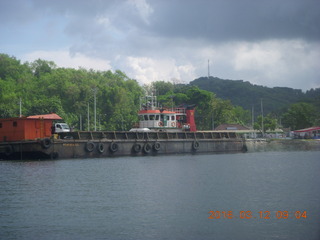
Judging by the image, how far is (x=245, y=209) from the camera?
1898 centimetres

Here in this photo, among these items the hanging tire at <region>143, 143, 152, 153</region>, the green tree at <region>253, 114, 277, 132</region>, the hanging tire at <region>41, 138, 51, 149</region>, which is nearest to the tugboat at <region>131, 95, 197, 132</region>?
the hanging tire at <region>143, 143, 152, 153</region>

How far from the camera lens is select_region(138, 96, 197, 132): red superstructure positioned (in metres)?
50.2

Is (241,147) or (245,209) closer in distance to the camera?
(245,209)

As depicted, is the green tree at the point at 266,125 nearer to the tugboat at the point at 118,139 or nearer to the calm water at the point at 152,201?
the tugboat at the point at 118,139

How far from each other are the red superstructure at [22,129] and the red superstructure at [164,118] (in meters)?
13.2

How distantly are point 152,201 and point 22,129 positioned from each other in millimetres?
21557

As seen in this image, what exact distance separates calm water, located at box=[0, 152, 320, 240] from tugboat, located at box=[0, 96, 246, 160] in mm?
4345

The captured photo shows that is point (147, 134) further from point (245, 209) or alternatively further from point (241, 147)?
point (245, 209)

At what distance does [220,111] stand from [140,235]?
7788 centimetres

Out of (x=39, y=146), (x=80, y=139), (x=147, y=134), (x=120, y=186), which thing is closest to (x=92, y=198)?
(x=120, y=186)

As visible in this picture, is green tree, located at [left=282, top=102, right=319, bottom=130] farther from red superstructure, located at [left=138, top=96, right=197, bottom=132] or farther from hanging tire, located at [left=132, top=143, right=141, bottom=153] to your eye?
hanging tire, located at [left=132, top=143, right=141, bottom=153]

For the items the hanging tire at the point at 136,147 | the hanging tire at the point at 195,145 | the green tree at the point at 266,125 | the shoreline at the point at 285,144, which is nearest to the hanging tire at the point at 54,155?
the hanging tire at the point at 136,147

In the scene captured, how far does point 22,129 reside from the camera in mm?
39000

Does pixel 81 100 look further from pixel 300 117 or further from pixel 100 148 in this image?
pixel 300 117
